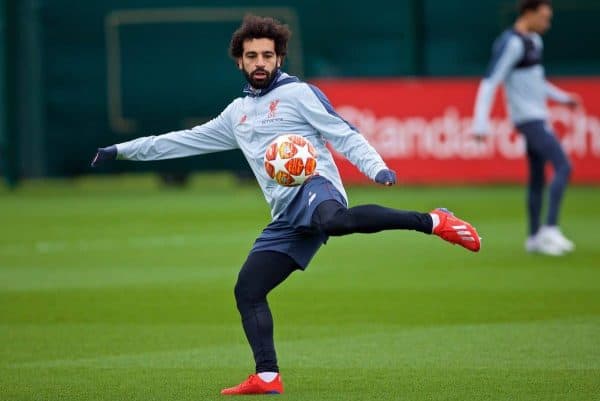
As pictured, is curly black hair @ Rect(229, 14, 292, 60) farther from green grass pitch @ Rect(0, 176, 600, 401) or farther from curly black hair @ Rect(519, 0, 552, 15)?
curly black hair @ Rect(519, 0, 552, 15)

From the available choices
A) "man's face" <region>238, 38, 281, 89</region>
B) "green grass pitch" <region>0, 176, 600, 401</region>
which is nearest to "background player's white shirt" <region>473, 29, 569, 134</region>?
"green grass pitch" <region>0, 176, 600, 401</region>

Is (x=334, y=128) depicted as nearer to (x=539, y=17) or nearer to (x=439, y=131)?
(x=539, y=17)

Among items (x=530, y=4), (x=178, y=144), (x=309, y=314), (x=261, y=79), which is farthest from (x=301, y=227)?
(x=530, y=4)

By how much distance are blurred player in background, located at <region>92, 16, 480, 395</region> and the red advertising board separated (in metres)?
14.9

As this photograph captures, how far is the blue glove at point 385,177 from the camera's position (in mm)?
7383

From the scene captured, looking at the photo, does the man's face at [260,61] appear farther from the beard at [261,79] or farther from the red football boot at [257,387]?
the red football boot at [257,387]

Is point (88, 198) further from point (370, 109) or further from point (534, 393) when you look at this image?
point (534, 393)

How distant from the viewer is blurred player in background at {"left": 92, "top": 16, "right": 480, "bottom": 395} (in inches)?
294

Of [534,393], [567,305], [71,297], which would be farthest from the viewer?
[71,297]

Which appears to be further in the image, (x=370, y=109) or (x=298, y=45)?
(x=298, y=45)

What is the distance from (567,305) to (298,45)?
14.4 metres

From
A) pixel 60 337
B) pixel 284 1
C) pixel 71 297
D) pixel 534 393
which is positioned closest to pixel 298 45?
pixel 284 1

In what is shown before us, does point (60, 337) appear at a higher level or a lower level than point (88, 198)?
higher

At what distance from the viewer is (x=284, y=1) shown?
24.9m
